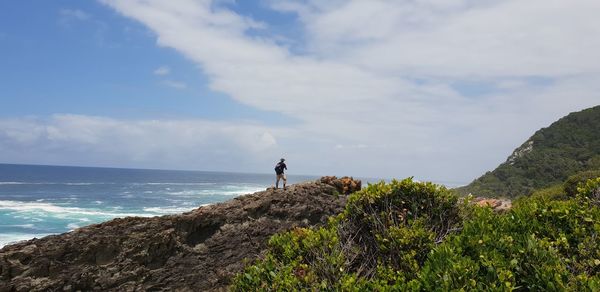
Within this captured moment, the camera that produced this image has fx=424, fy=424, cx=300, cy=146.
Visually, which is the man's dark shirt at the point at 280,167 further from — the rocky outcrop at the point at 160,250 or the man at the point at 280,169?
the rocky outcrop at the point at 160,250

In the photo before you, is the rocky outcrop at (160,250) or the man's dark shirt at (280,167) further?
the man's dark shirt at (280,167)

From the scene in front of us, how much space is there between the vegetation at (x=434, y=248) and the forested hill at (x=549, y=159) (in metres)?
41.9

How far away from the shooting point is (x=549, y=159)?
52.1m

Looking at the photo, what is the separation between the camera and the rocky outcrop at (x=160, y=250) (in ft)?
36.3

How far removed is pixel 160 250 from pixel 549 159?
52.8 metres

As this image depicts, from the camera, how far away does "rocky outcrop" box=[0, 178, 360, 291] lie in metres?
11.1

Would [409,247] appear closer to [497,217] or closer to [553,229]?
[497,217]

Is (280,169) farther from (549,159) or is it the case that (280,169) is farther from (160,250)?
(549,159)

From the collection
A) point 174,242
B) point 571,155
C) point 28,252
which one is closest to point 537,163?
point 571,155

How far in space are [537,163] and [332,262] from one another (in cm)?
5500

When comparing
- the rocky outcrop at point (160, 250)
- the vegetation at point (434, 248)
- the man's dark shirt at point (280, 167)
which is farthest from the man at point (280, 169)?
the vegetation at point (434, 248)

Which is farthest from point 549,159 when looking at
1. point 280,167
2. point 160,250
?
point 160,250

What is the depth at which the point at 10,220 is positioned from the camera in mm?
46375

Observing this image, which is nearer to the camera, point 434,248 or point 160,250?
point 434,248
